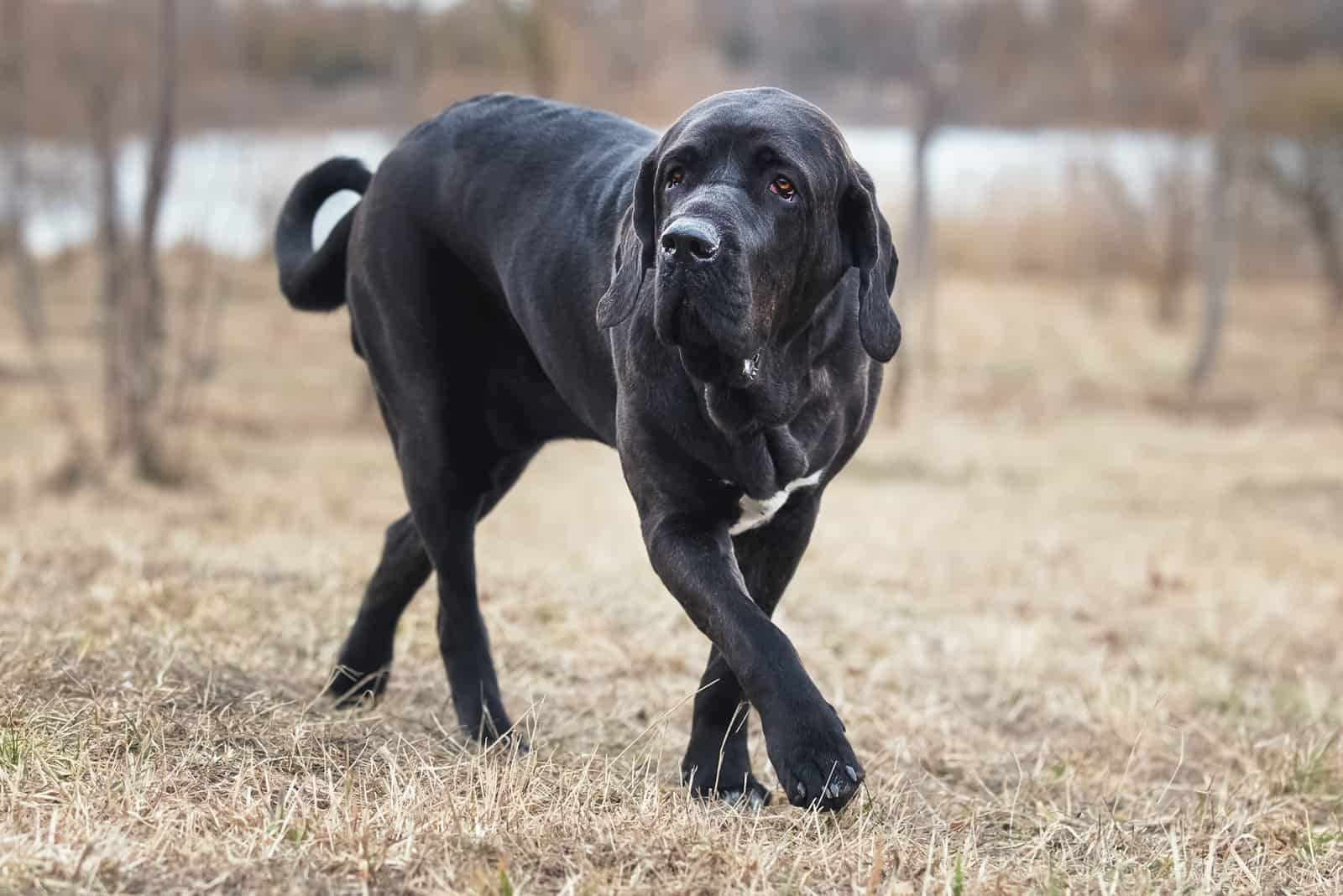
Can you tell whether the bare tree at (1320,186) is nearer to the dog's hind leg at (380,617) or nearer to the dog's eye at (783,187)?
the dog's hind leg at (380,617)

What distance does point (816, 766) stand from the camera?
9.97 ft

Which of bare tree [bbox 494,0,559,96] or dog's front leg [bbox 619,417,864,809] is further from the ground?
dog's front leg [bbox 619,417,864,809]

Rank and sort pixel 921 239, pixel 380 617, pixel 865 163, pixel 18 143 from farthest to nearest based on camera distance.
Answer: pixel 865 163 → pixel 921 239 → pixel 18 143 → pixel 380 617

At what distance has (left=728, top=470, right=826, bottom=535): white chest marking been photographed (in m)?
3.38

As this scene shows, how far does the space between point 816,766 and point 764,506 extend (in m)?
0.63

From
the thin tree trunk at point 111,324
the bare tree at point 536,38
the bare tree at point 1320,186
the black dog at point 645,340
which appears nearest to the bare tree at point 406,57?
the bare tree at point 536,38

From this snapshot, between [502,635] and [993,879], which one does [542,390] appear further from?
[993,879]

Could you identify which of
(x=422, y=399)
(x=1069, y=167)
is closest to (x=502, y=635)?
(x=422, y=399)

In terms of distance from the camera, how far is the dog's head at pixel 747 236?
293 centimetres

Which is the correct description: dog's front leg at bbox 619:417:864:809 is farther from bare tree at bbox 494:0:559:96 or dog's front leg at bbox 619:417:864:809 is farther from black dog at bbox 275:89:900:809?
bare tree at bbox 494:0:559:96

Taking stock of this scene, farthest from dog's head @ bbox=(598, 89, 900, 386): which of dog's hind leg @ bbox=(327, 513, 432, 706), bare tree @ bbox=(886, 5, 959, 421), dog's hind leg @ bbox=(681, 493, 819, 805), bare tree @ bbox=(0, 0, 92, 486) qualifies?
bare tree @ bbox=(886, 5, 959, 421)

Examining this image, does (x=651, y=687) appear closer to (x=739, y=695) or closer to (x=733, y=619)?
(x=739, y=695)

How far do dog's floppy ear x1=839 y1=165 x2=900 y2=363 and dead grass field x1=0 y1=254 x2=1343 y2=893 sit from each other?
3.18ft

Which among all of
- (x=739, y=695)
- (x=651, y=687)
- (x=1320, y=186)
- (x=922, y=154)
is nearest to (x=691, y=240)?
(x=739, y=695)
